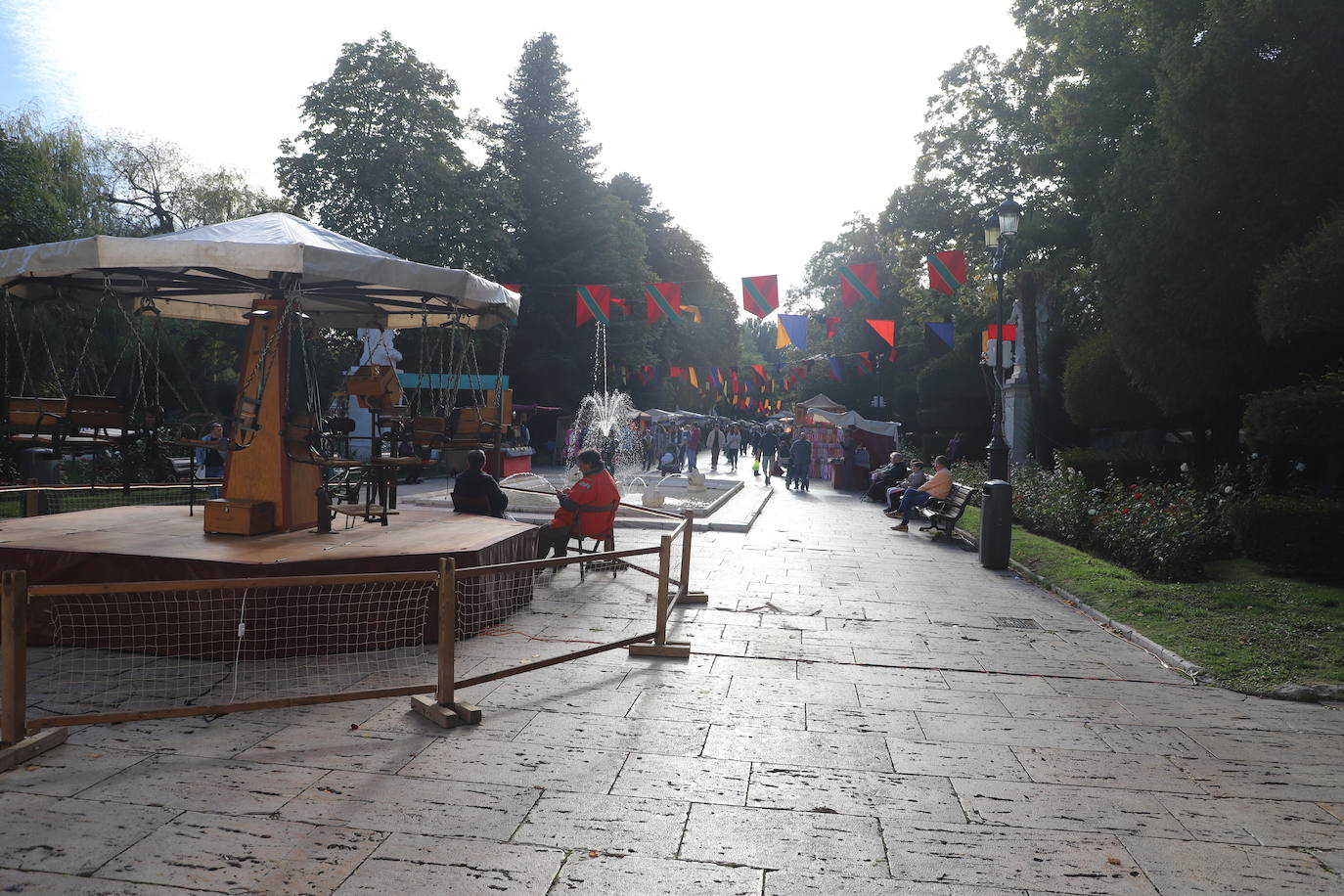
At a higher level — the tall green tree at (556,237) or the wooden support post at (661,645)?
the tall green tree at (556,237)

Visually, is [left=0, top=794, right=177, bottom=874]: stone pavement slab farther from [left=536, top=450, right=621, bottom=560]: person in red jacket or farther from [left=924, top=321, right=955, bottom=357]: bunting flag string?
[left=924, top=321, right=955, bottom=357]: bunting flag string

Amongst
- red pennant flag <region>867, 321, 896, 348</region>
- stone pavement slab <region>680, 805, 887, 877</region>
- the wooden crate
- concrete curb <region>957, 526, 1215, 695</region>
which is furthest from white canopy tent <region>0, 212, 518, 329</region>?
red pennant flag <region>867, 321, 896, 348</region>

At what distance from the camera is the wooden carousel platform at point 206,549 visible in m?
6.68

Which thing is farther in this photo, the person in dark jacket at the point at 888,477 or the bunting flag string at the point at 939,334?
the bunting flag string at the point at 939,334

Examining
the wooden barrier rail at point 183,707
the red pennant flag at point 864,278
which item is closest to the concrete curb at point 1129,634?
the wooden barrier rail at point 183,707

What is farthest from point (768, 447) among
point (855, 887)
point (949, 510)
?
point (855, 887)

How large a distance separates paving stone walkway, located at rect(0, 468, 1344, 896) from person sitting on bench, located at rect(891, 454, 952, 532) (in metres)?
10.4

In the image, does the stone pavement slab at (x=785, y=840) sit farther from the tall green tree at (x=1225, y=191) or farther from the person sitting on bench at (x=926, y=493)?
the person sitting on bench at (x=926, y=493)

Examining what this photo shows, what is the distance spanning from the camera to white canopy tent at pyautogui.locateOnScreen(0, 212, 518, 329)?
7477 mm

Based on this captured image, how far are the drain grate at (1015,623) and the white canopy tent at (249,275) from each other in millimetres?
5666

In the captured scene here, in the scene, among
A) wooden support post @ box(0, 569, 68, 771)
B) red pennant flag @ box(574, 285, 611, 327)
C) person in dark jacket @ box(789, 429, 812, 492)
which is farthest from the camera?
person in dark jacket @ box(789, 429, 812, 492)

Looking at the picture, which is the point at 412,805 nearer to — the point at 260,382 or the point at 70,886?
the point at 70,886

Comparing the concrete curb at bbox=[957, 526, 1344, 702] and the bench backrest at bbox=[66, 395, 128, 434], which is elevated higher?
the bench backrest at bbox=[66, 395, 128, 434]

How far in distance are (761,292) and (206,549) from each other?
15613mm
